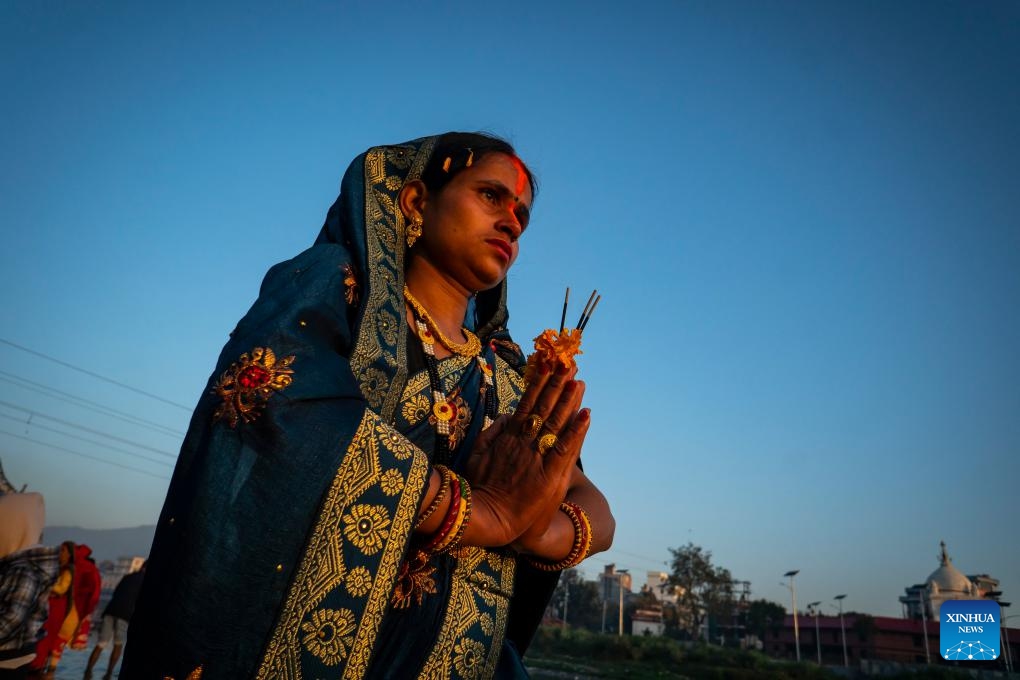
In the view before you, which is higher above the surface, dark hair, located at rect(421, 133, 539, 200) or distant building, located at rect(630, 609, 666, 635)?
dark hair, located at rect(421, 133, 539, 200)

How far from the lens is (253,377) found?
144 cm

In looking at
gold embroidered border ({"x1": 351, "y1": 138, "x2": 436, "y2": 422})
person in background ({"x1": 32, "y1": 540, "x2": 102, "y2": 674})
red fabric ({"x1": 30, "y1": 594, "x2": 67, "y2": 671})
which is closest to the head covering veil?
gold embroidered border ({"x1": 351, "y1": 138, "x2": 436, "y2": 422})

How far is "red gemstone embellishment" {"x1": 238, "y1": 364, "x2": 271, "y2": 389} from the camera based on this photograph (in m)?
1.43

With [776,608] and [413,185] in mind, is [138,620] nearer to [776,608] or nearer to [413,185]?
[413,185]

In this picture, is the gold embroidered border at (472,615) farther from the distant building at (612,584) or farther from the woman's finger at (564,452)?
the distant building at (612,584)

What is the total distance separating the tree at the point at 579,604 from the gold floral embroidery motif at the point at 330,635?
257 ft

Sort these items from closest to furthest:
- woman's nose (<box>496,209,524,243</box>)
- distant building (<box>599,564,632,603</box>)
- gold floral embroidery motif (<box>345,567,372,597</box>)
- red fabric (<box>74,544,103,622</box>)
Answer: gold floral embroidery motif (<box>345,567,372,597</box>) < woman's nose (<box>496,209,524,243</box>) < red fabric (<box>74,544,103,622</box>) < distant building (<box>599,564,632,603</box>)

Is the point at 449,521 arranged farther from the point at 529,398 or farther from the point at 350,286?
the point at 350,286

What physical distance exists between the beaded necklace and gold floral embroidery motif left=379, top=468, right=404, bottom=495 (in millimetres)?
430

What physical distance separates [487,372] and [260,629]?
124 centimetres

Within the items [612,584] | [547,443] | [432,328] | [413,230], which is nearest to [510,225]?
[413,230]

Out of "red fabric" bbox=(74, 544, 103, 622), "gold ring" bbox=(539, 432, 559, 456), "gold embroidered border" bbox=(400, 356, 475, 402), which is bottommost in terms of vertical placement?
"red fabric" bbox=(74, 544, 103, 622)

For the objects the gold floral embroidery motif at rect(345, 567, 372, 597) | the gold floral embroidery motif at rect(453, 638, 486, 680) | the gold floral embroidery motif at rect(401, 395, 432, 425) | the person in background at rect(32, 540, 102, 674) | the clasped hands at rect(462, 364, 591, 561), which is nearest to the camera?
the gold floral embroidery motif at rect(345, 567, 372, 597)

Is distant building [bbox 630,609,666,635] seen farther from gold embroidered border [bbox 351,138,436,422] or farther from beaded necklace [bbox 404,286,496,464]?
gold embroidered border [bbox 351,138,436,422]
